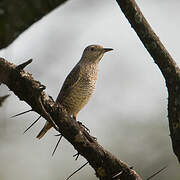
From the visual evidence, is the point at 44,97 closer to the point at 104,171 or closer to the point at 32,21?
the point at 104,171

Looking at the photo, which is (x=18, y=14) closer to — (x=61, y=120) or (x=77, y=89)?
(x=61, y=120)

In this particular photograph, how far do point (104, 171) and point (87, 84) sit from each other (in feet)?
9.92

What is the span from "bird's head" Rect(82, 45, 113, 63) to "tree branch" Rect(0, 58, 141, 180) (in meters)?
3.74

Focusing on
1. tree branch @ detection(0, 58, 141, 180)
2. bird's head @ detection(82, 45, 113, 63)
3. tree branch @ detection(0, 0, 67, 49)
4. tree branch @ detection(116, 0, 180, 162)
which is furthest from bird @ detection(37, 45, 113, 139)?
tree branch @ detection(0, 0, 67, 49)

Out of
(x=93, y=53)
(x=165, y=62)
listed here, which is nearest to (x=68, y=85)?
(x=93, y=53)

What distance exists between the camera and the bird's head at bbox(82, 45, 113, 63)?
22.3ft

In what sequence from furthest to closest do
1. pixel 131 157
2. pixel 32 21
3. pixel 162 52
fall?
pixel 131 157 < pixel 162 52 < pixel 32 21

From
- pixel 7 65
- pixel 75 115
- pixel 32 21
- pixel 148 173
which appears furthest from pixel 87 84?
pixel 32 21

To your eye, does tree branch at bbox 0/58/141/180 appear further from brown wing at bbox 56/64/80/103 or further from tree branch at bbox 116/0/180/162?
A: brown wing at bbox 56/64/80/103

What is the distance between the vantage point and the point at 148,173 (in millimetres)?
8523

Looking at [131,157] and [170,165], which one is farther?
[131,157]

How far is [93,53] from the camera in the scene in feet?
22.8

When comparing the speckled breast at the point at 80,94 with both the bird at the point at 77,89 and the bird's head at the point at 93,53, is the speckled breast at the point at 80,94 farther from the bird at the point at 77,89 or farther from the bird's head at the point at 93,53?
the bird's head at the point at 93,53

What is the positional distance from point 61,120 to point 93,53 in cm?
417
